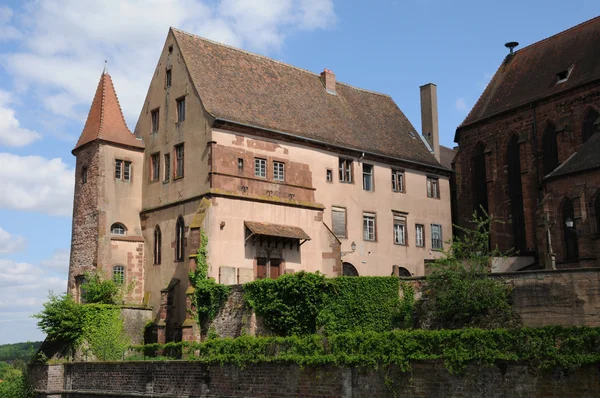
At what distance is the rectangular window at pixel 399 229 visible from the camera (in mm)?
42219

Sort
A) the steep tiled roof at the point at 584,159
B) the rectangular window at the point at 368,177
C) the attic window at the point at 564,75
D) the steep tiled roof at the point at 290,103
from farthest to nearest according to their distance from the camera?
the attic window at the point at 564,75, the rectangular window at the point at 368,177, the steep tiled roof at the point at 290,103, the steep tiled roof at the point at 584,159

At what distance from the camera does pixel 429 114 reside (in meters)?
49.1

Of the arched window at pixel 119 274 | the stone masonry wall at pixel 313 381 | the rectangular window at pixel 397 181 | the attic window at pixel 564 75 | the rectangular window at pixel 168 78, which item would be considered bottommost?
the stone masonry wall at pixel 313 381

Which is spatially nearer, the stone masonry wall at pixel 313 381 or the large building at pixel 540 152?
the stone masonry wall at pixel 313 381

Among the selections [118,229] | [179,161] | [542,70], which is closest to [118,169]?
[118,229]

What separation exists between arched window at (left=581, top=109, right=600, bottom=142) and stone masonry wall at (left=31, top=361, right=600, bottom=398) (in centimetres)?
2465

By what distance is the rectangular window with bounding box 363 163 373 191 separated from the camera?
41.5 m

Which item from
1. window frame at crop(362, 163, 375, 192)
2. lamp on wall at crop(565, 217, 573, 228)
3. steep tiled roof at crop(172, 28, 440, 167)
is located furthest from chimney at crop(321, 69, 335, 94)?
lamp on wall at crop(565, 217, 573, 228)

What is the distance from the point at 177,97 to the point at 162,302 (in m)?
10.3

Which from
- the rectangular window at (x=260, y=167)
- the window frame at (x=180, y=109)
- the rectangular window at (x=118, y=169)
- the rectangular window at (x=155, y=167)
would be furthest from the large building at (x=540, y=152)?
the rectangular window at (x=118, y=169)

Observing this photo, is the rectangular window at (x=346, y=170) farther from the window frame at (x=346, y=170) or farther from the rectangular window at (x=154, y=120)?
the rectangular window at (x=154, y=120)

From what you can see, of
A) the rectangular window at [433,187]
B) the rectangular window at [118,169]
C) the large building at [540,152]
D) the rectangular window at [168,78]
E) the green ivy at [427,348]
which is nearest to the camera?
the green ivy at [427,348]

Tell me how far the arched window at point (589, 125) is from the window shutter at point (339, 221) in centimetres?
1370

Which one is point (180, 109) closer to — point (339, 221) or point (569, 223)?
point (339, 221)
